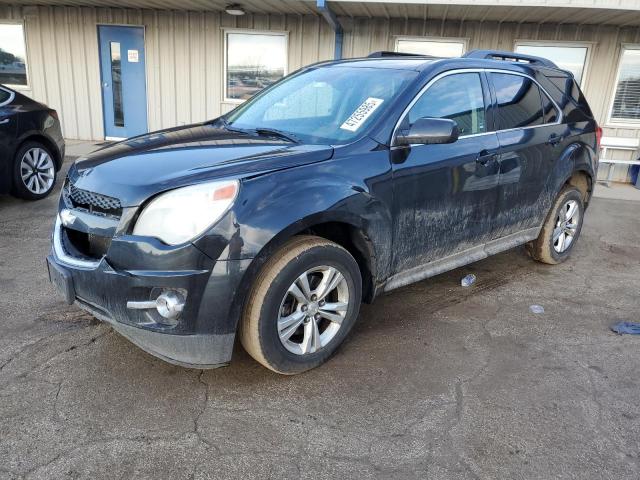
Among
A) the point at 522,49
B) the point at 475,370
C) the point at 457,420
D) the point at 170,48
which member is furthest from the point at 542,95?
the point at 170,48

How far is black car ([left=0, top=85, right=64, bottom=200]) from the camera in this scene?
5980 mm

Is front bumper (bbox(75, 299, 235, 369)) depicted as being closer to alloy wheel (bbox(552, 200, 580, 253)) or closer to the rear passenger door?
the rear passenger door

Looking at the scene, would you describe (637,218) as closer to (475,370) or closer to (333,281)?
(475,370)

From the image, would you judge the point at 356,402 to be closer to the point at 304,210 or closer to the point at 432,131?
the point at 304,210

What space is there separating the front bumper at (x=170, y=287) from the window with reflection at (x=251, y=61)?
8.22 meters

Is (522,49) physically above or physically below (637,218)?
above

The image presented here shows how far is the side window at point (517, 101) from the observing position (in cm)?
395

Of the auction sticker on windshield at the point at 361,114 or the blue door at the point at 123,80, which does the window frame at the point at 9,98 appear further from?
the auction sticker on windshield at the point at 361,114

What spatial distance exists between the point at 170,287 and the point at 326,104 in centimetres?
172

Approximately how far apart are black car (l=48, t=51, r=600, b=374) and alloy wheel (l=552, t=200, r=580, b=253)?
0.62 m

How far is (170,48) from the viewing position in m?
10.3

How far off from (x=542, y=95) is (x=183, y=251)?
344 cm

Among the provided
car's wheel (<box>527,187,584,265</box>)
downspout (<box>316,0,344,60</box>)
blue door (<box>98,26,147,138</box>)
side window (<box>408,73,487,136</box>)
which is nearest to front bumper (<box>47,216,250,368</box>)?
side window (<box>408,73,487,136</box>)

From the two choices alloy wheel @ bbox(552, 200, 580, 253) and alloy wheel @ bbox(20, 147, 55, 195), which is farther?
alloy wheel @ bbox(20, 147, 55, 195)
